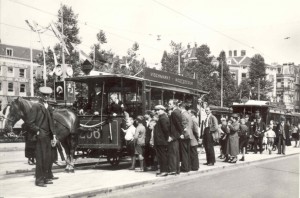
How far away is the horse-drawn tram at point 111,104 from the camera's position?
12727 mm

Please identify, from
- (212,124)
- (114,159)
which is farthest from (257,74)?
(114,159)

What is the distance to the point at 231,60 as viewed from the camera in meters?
97.8

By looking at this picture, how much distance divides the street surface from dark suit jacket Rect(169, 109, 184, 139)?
1217 millimetres

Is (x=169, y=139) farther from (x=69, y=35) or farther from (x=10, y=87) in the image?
(x=10, y=87)

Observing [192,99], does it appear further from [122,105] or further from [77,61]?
[77,61]

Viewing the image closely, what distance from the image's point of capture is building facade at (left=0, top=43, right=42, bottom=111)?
6056 cm

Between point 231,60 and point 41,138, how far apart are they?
300ft

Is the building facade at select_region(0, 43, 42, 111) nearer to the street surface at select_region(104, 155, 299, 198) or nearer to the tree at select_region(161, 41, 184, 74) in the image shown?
the tree at select_region(161, 41, 184, 74)

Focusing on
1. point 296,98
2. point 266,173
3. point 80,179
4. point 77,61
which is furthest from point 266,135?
point 296,98

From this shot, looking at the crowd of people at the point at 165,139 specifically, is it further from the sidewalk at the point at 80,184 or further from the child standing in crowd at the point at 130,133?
the sidewalk at the point at 80,184

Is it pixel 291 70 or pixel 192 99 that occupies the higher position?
pixel 291 70

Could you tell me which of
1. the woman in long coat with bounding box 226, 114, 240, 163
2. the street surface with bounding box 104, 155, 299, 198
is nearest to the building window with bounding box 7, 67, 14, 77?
the woman in long coat with bounding box 226, 114, 240, 163

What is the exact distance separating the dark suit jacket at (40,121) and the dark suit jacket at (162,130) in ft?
10.6

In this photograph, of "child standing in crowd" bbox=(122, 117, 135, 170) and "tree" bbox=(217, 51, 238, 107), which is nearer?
"child standing in crowd" bbox=(122, 117, 135, 170)
